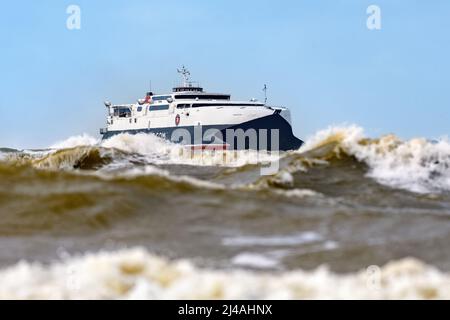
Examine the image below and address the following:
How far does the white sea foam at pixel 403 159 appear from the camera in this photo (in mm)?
22062

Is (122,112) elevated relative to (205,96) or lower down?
lower down

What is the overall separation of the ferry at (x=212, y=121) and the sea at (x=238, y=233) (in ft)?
186

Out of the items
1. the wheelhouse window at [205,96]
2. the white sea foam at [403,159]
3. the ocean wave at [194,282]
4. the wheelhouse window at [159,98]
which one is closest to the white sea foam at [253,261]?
the ocean wave at [194,282]

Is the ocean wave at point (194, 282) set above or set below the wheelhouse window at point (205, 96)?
below

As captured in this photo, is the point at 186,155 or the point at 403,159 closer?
the point at 403,159

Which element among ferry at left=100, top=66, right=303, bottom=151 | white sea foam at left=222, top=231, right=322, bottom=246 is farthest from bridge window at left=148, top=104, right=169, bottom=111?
white sea foam at left=222, top=231, right=322, bottom=246

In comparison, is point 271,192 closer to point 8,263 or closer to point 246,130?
point 8,263

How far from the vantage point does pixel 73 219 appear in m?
14.8

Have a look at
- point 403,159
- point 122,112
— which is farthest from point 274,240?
point 122,112

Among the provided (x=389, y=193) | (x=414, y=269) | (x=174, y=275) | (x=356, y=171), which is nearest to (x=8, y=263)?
(x=174, y=275)

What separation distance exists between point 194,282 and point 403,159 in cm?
1447

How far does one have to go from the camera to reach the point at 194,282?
31.4 ft

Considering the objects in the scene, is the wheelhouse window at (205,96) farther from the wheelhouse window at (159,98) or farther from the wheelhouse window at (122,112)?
the wheelhouse window at (122,112)

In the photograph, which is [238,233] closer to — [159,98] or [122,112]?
→ [159,98]
